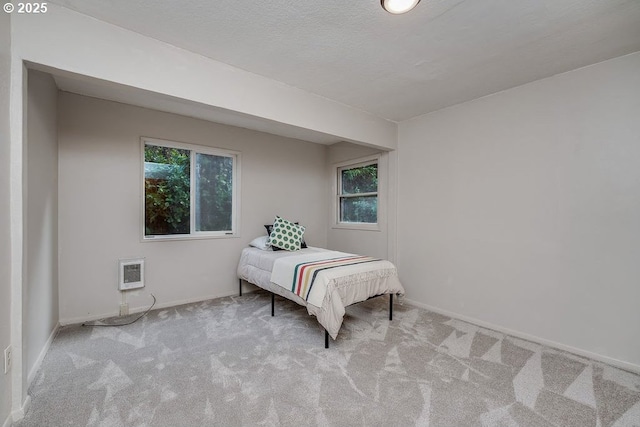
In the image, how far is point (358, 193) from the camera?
4.44 metres

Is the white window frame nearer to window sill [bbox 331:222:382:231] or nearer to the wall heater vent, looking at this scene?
window sill [bbox 331:222:382:231]

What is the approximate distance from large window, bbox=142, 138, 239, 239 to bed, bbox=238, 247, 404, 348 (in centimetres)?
97

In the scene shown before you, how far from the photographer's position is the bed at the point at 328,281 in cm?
238

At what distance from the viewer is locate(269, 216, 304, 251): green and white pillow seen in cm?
366

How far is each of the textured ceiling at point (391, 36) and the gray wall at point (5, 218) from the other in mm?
462

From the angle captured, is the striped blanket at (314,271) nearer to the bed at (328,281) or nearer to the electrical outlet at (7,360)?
the bed at (328,281)

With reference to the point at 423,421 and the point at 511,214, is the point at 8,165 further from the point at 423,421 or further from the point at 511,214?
the point at 511,214

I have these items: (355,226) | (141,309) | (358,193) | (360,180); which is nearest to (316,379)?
(141,309)

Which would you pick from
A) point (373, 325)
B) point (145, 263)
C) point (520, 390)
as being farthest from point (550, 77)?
point (145, 263)

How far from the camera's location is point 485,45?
2021mm

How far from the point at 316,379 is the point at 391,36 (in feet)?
8.07

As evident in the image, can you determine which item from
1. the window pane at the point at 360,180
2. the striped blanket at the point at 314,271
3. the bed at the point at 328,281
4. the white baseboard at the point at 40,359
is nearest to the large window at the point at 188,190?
the bed at the point at 328,281

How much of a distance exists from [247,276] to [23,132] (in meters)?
2.50

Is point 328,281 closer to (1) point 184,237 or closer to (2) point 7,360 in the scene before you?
(2) point 7,360
